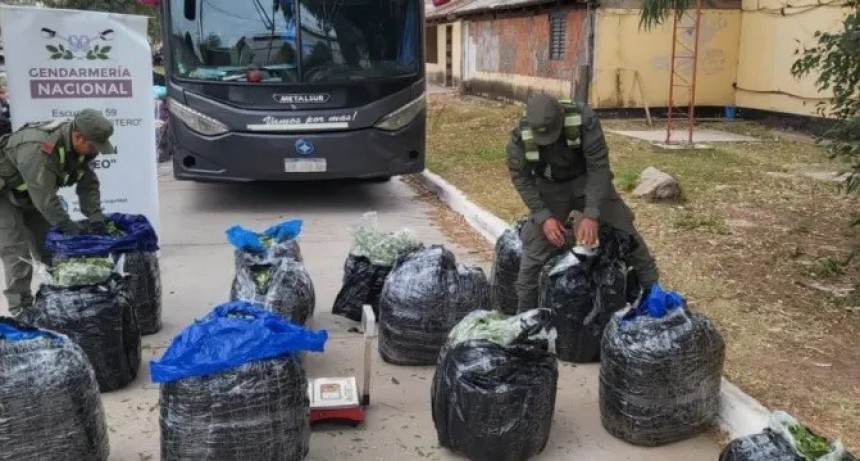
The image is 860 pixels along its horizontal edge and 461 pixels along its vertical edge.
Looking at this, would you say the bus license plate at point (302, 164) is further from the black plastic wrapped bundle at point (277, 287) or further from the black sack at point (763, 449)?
the black sack at point (763, 449)

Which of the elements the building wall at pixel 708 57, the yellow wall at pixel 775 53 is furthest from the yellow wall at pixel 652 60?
the yellow wall at pixel 775 53

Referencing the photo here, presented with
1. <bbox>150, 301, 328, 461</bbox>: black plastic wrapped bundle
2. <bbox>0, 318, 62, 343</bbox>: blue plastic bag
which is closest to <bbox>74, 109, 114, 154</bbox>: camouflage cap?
<bbox>0, 318, 62, 343</bbox>: blue plastic bag

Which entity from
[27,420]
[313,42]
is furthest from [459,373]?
[313,42]

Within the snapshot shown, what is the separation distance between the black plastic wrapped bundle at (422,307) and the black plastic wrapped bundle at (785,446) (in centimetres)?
190

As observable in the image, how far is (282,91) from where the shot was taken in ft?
27.3

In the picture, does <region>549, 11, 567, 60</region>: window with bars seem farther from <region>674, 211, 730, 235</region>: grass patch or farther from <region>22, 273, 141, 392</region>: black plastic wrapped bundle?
<region>22, 273, 141, 392</region>: black plastic wrapped bundle

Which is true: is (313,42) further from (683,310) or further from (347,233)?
(683,310)

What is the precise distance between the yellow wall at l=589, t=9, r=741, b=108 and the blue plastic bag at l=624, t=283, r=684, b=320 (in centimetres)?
1345

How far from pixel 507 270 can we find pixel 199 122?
4.52 m

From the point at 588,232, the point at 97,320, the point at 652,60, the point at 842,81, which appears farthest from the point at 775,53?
the point at 97,320

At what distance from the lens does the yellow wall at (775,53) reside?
14070 mm

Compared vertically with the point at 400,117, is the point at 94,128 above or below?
above

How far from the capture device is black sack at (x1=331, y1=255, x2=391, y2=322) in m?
4.99

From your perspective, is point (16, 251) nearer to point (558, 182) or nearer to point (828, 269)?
point (558, 182)
